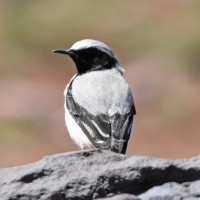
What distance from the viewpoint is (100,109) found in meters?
9.13

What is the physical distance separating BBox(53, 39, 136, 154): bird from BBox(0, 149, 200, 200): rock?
1.66 m

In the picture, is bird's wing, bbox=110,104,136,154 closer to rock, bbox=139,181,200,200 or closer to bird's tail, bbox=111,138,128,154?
bird's tail, bbox=111,138,128,154

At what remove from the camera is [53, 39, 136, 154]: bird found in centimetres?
893

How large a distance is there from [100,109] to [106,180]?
2.25m

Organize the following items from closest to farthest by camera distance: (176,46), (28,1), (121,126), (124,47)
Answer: (121,126), (176,46), (124,47), (28,1)

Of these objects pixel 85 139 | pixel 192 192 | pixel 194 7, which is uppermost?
pixel 194 7

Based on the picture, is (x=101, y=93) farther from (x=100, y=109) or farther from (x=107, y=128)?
(x=107, y=128)

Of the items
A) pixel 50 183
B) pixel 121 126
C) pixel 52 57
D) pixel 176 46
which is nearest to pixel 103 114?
pixel 121 126

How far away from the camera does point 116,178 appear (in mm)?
6938

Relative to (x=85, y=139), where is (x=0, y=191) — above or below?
below

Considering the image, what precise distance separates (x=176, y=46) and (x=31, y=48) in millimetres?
3609

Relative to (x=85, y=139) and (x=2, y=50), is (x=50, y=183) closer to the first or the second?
(x=85, y=139)

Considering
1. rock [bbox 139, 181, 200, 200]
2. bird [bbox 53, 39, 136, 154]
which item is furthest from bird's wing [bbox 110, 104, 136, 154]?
rock [bbox 139, 181, 200, 200]

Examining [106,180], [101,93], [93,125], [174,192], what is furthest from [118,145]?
[174,192]
